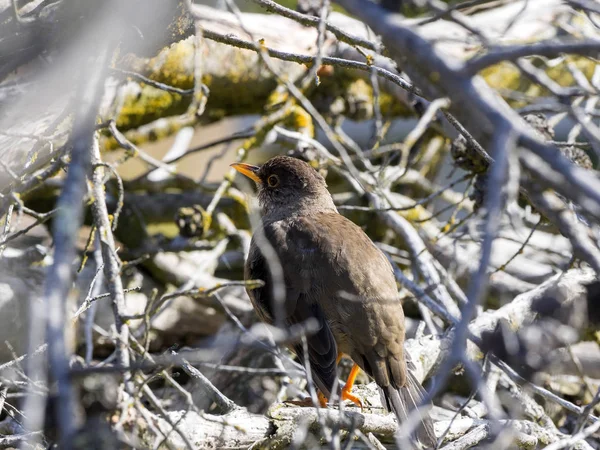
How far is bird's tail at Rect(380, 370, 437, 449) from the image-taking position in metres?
3.57

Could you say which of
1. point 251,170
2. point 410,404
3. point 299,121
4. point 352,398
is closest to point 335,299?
point 352,398

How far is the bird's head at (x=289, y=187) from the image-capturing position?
17.7 feet

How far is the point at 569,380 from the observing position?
18.0 ft

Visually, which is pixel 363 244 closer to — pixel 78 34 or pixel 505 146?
pixel 78 34

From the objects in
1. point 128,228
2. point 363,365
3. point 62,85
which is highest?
point 62,85

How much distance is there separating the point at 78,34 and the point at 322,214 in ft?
7.98

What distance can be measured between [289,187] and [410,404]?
2044 millimetres

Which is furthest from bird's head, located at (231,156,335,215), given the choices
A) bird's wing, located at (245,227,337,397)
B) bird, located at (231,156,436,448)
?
bird's wing, located at (245,227,337,397)

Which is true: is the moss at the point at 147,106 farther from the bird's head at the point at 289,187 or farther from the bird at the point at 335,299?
the bird at the point at 335,299

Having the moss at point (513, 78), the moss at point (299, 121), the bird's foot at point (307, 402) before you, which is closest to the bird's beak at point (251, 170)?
the moss at point (299, 121)

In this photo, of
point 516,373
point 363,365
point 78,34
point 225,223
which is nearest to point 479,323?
point 516,373

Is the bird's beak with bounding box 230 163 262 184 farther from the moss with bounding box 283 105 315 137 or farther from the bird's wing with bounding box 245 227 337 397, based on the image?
the moss with bounding box 283 105 315 137

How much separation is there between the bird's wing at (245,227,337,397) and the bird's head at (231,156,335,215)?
631 mm

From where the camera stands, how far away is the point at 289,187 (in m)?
5.47
